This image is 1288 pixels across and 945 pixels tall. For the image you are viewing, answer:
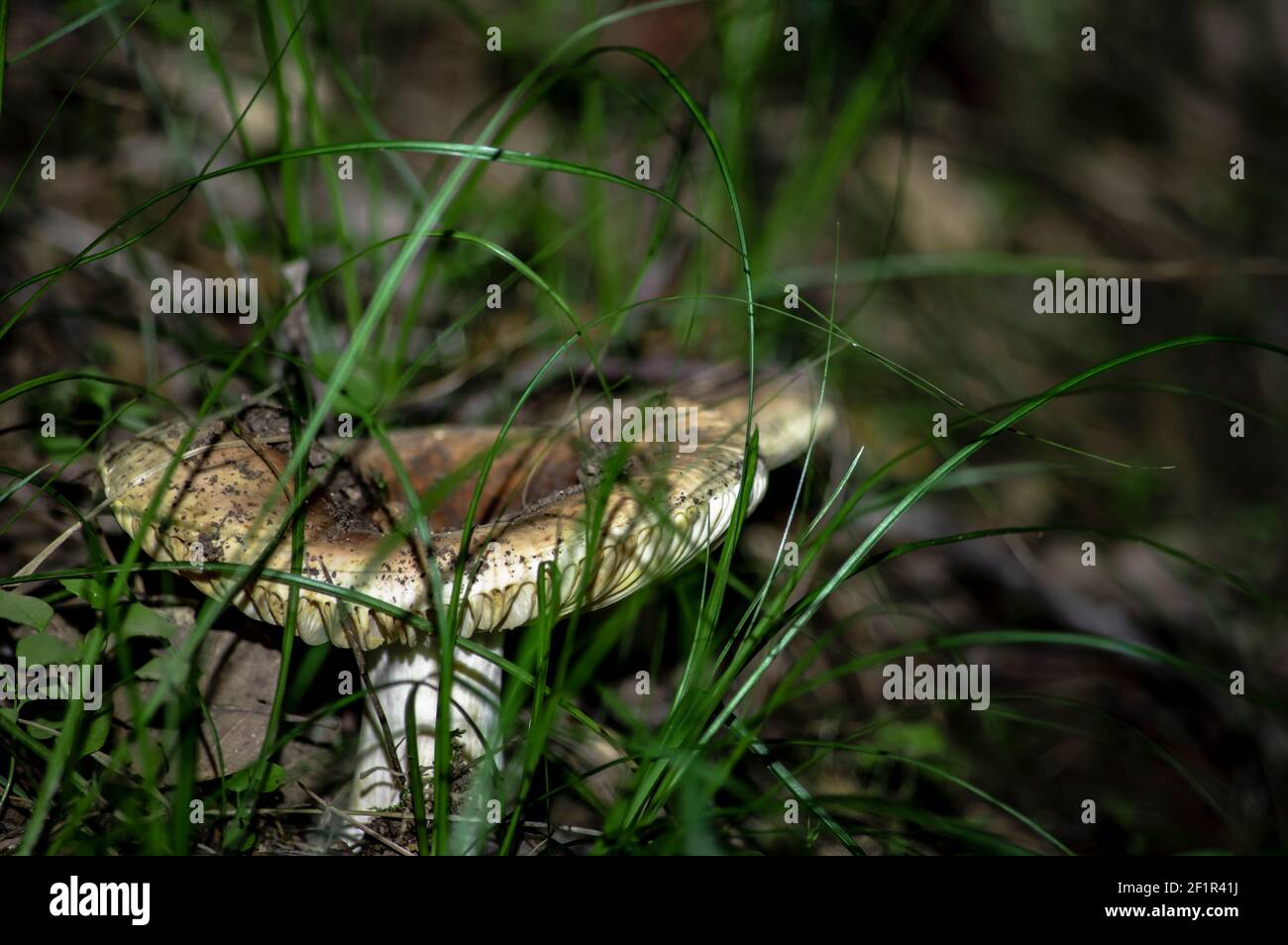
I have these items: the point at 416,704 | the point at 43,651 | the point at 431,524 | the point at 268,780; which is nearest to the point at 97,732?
the point at 43,651

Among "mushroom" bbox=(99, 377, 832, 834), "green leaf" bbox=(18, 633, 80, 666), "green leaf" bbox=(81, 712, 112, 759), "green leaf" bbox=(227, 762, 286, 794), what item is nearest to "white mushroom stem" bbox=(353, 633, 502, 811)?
"mushroom" bbox=(99, 377, 832, 834)

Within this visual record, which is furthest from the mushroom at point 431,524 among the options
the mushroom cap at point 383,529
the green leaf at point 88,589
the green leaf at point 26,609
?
the green leaf at point 26,609

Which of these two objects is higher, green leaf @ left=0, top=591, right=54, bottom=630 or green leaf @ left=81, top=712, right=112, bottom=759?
green leaf @ left=0, top=591, right=54, bottom=630

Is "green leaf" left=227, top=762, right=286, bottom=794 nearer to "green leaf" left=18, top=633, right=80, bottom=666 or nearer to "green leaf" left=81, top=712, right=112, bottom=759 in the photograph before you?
"green leaf" left=81, top=712, right=112, bottom=759

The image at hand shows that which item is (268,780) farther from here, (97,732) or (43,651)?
(43,651)

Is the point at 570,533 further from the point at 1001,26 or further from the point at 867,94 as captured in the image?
the point at 1001,26

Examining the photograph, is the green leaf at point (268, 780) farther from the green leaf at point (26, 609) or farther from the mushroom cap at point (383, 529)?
the green leaf at point (26, 609)
